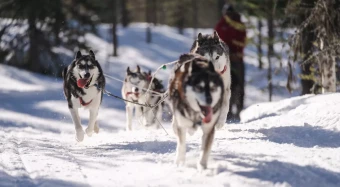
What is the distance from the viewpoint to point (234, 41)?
1211cm

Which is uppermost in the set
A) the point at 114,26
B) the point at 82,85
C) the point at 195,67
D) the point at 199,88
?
the point at 114,26

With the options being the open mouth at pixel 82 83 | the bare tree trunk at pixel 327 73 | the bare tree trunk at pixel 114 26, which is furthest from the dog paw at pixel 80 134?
the bare tree trunk at pixel 114 26

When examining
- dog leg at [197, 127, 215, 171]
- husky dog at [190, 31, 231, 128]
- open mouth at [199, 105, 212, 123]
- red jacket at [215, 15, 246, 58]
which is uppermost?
red jacket at [215, 15, 246, 58]

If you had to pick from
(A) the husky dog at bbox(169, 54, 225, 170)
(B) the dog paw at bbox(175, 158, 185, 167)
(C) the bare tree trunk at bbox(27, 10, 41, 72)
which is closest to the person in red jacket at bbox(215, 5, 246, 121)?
(B) the dog paw at bbox(175, 158, 185, 167)

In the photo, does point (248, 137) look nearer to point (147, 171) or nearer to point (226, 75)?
point (226, 75)

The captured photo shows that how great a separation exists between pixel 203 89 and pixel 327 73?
5868mm

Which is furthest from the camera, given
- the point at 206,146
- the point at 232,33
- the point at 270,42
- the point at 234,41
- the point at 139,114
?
the point at 270,42

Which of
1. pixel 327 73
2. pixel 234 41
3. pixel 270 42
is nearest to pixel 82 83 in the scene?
pixel 327 73

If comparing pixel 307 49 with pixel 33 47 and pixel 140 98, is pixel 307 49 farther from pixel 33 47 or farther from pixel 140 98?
pixel 33 47

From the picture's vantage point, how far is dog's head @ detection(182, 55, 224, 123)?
4.06 m

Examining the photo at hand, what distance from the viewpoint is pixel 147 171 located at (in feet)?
15.2

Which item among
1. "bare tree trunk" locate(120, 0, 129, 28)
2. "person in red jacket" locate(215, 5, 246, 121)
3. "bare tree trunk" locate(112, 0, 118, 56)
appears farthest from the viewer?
"bare tree trunk" locate(120, 0, 129, 28)

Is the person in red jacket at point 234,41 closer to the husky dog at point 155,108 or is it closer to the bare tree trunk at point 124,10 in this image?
the husky dog at point 155,108

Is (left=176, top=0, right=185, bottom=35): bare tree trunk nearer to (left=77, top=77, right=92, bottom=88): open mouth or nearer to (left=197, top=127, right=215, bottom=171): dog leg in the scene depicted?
(left=77, top=77, right=92, bottom=88): open mouth
